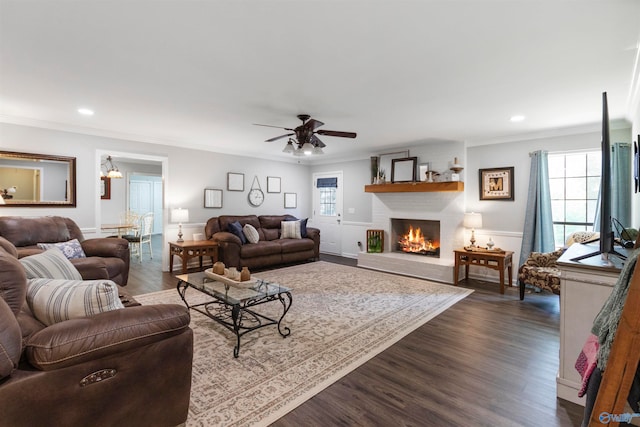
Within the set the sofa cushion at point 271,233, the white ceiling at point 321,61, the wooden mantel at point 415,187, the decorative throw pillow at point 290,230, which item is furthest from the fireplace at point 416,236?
the sofa cushion at point 271,233

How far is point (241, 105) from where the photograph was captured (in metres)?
3.49

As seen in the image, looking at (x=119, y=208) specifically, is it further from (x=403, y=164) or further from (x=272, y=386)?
(x=272, y=386)

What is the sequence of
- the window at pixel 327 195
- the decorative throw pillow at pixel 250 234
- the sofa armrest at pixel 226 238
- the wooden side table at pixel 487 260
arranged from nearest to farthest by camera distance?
1. the wooden side table at pixel 487 260
2. the sofa armrest at pixel 226 238
3. the decorative throw pillow at pixel 250 234
4. the window at pixel 327 195

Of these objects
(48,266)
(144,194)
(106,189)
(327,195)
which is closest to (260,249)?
(327,195)

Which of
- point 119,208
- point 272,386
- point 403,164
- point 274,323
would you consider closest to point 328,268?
point 403,164

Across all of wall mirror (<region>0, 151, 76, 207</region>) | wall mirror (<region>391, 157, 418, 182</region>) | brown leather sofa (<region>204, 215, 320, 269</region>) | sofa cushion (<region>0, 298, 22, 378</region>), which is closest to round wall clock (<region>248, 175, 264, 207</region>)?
brown leather sofa (<region>204, 215, 320, 269</region>)

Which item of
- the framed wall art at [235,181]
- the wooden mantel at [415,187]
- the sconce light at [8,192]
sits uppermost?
the framed wall art at [235,181]

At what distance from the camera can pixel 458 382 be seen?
2.16 metres

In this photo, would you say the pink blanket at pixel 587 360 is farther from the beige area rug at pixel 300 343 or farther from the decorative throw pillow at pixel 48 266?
the decorative throw pillow at pixel 48 266

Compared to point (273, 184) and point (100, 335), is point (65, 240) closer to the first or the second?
point (100, 335)

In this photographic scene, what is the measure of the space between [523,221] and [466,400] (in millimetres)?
3770

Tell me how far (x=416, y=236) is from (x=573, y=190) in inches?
100

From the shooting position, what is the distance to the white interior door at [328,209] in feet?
24.5

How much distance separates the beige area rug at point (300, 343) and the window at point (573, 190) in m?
1.97
